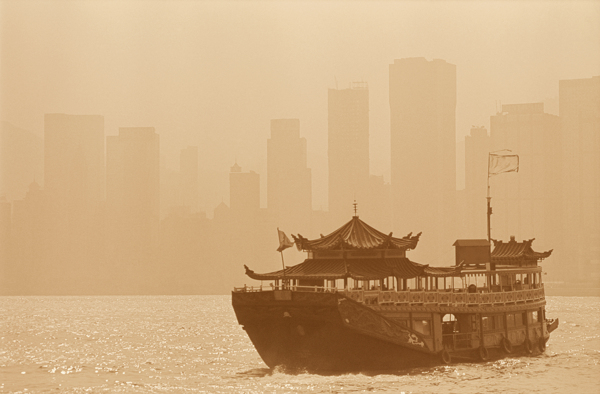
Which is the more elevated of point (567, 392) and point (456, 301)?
point (456, 301)

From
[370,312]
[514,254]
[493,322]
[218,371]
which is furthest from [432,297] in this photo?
[218,371]

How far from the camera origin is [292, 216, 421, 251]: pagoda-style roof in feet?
218

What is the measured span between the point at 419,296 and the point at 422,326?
190 centimetres

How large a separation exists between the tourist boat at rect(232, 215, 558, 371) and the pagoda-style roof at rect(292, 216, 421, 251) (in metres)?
0.06

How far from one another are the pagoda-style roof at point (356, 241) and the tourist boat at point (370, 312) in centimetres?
6

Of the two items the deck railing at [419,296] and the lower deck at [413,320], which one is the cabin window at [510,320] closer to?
the lower deck at [413,320]

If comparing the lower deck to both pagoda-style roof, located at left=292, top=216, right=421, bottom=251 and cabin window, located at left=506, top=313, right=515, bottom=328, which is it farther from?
pagoda-style roof, located at left=292, top=216, right=421, bottom=251

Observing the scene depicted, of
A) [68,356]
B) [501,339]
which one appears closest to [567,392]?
[501,339]

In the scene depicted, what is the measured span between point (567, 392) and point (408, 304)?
10.9m

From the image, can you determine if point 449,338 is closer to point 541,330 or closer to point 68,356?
point 541,330

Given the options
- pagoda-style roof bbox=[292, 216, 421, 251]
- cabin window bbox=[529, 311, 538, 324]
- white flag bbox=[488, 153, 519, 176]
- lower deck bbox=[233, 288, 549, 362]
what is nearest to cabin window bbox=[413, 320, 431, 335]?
lower deck bbox=[233, 288, 549, 362]

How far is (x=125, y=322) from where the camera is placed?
17388 centimetres

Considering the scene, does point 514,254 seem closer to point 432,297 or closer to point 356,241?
point 432,297

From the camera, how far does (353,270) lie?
65625 millimetres
